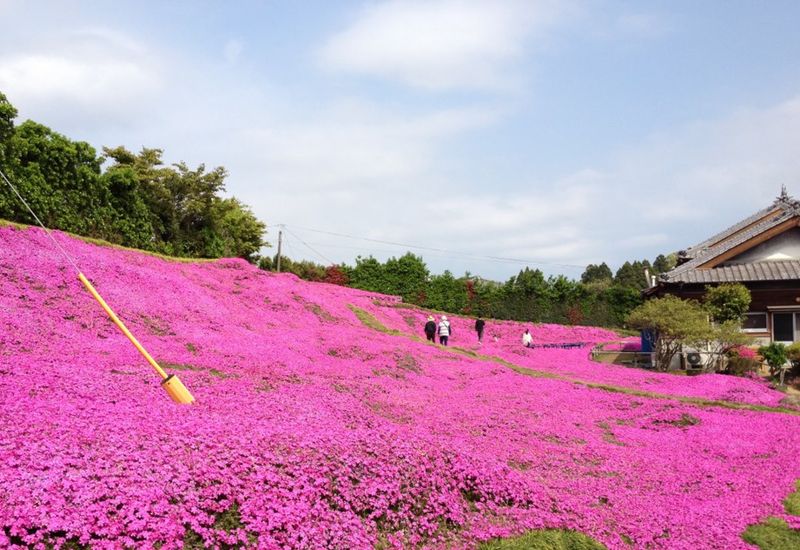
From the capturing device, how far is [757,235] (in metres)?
34.2

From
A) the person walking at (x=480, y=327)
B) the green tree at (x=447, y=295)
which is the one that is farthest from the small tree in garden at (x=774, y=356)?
the green tree at (x=447, y=295)

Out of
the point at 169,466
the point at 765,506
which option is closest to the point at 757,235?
the point at 765,506

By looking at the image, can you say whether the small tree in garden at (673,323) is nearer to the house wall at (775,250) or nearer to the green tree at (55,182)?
the house wall at (775,250)

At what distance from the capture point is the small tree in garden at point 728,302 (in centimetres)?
3095

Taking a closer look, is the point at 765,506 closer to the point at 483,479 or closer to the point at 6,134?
the point at 483,479

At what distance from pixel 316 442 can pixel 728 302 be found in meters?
28.9

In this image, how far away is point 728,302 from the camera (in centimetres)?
3108

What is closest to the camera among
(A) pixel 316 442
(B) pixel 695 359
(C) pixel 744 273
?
(A) pixel 316 442

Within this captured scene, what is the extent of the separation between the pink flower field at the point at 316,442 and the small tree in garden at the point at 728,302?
8.21 meters

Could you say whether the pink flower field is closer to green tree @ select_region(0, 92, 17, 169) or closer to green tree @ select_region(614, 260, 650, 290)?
green tree @ select_region(0, 92, 17, 169)

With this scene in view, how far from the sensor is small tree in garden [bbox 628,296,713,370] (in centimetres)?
2847

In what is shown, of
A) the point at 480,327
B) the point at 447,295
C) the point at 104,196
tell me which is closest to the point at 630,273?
the point at 447,295

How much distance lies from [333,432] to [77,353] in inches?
306

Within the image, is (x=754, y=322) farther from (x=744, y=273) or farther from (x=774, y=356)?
(x=774, y=356)
